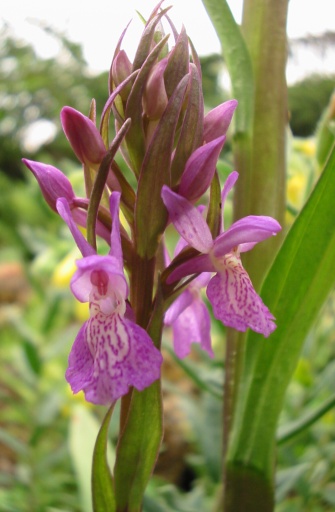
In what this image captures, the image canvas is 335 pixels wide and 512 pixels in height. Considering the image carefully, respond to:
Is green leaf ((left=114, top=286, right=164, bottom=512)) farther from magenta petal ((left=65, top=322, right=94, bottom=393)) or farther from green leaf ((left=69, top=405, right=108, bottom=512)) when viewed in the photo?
green leaf ((left=69, top=405, right=108, bottom=512))

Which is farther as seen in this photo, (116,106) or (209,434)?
(209,434)

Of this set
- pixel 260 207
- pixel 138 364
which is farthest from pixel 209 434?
pixel 138 364

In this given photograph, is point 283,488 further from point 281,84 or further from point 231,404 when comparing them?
point 281,84

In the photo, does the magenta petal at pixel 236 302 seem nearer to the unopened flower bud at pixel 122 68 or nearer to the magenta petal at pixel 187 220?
the magenta petal at pixel 187 220

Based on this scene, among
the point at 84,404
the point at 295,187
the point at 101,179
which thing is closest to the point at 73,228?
the point at 101,179

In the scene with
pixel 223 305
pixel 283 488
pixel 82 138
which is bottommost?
pixel 283 488

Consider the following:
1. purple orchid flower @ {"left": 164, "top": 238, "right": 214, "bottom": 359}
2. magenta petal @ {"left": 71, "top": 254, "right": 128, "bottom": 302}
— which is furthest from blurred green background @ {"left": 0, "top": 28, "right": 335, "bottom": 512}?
magenta petal @ {"left": 71, "top": 254, "right": 128, "bottom": 302}
